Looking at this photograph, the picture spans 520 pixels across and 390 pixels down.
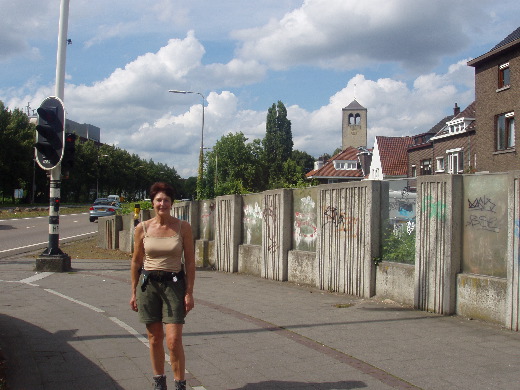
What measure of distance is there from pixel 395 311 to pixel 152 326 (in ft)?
15.7

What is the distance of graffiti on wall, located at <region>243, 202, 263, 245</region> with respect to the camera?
1352 centimetres

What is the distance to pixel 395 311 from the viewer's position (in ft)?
27.6

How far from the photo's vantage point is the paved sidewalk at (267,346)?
5.11m

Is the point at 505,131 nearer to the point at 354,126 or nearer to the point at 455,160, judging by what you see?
the point at 455,160

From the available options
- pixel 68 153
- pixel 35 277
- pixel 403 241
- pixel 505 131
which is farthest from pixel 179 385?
pixel 505 131

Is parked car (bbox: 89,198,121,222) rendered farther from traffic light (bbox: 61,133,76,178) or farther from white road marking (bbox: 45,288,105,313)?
white road marking (bbox: 45,288,105,313)

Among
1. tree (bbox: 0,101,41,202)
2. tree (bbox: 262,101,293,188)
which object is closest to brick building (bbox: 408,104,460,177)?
tree (bbox: 0,101,41,202)

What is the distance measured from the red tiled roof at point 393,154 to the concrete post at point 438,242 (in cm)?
4877

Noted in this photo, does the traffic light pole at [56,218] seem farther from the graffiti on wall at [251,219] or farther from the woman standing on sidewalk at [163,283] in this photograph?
the woman standing on sidewalk at [163,283]

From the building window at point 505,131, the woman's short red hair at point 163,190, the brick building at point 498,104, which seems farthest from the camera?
the building window at point 505,131

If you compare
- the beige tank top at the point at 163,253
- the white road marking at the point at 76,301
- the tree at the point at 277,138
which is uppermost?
the tree at the point at 277,138

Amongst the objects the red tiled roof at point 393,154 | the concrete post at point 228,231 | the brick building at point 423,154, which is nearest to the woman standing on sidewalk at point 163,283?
the concrete post at point 228,231

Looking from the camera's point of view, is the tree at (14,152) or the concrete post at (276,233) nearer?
the concrete post at (276,233)

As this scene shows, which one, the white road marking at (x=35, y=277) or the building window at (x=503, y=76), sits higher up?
the building window at (x=503, y=76)
